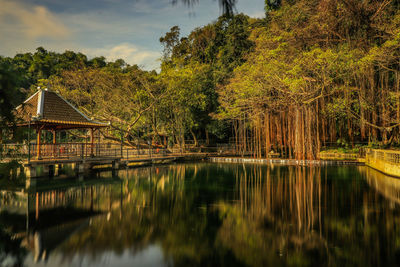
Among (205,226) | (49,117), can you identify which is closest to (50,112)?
(49,117)

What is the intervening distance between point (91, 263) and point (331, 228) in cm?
492

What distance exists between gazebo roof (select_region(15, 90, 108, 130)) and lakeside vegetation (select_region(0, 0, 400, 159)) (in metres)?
1.06

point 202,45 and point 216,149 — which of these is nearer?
point 216,149

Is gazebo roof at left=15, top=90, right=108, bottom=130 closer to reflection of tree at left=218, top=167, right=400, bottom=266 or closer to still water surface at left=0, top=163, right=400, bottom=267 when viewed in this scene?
still water surface at left=0, top=163, right=400, bottom=267

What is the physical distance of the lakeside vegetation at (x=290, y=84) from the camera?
55.0 ft

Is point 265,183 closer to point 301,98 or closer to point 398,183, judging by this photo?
point 398,183

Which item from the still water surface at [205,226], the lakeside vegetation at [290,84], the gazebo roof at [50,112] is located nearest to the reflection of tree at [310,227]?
the still water surface at [205,226]

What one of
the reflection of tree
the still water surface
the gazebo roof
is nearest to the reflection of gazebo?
the gazebo roof

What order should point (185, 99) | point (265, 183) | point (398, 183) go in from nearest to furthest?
1. point (398, 183)
2. point (265, 183)
3. point (185, 99)

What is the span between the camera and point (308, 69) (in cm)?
1831

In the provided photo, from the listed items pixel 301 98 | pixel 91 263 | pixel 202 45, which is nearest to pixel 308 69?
pixel 301 98

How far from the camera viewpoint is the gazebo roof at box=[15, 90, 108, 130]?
13803 mm

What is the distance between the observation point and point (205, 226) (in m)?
6.64

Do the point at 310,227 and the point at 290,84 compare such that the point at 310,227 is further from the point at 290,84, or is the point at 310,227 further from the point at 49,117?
the point at 290,84
